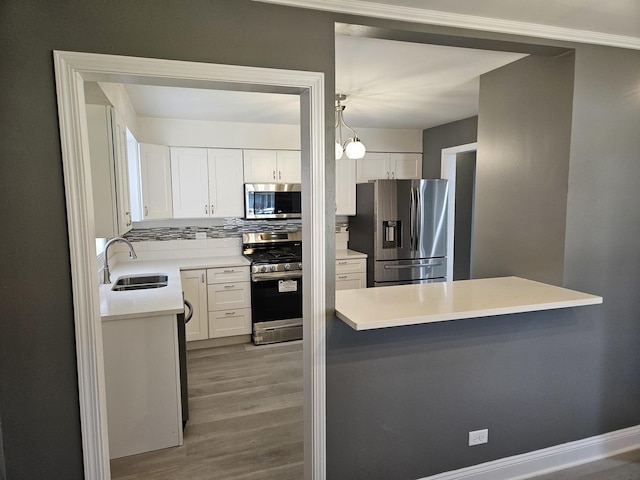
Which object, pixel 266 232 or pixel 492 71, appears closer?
pixel 492 71

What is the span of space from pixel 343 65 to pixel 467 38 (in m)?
0.86

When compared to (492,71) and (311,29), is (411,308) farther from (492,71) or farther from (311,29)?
(492,71)

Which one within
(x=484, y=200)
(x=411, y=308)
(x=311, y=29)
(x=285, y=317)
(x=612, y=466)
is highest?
(x=311, y=29)

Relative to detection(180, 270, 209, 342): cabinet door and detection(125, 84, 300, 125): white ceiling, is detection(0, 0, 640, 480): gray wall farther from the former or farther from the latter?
detection(180, 270, 209, 342): cabinet door

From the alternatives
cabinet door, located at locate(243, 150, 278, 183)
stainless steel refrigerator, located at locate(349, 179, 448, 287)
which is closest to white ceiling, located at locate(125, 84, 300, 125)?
cabinet door, located at locate(243, 150, 278, 183)

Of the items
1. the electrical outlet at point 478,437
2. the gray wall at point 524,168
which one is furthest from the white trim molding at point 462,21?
the electrical outlet at point 478,437

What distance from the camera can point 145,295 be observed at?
110 inches

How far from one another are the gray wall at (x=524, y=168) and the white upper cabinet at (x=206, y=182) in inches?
103

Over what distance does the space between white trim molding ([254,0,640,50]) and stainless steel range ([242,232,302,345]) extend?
9.57 feet

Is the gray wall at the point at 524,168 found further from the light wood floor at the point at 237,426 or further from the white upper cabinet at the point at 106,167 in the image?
the white upper cabinet at the point at 106,167

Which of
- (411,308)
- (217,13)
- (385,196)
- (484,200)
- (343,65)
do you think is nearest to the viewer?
(217,13)

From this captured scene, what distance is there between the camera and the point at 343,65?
2559 mm

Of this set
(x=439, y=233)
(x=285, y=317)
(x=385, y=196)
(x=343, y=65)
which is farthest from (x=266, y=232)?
(x=343, y=65)

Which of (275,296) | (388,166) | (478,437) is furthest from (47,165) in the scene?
(388,166)
